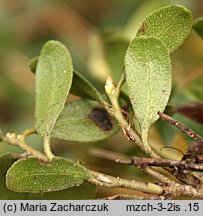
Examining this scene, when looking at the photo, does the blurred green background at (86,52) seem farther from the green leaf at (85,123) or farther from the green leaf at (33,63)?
the green leaf at (33,63)

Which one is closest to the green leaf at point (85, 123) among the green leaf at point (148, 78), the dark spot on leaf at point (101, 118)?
the dark spot on leaf at point (101, 118)

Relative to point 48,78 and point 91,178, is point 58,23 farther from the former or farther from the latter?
point 91,178

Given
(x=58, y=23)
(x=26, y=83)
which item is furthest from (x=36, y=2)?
(x=26, y=83)

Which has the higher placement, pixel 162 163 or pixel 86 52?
pixel 86 52

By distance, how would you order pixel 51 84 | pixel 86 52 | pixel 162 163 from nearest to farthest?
1. pixel 162 163
2. pixel 51 84
3. pixel 86 52

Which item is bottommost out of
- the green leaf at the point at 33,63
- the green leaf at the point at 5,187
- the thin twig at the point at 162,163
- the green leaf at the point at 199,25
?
the green leaf at the point at 5,187

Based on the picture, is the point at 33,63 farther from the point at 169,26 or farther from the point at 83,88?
the point at 169,26

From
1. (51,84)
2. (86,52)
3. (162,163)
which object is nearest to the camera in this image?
(162,163)

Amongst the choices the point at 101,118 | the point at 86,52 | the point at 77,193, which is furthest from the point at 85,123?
the point at 86,52

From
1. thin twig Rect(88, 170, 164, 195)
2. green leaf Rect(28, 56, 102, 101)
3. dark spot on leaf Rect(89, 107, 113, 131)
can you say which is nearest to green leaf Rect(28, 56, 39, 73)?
green leaf Rect(28, 56, 102, 101)
